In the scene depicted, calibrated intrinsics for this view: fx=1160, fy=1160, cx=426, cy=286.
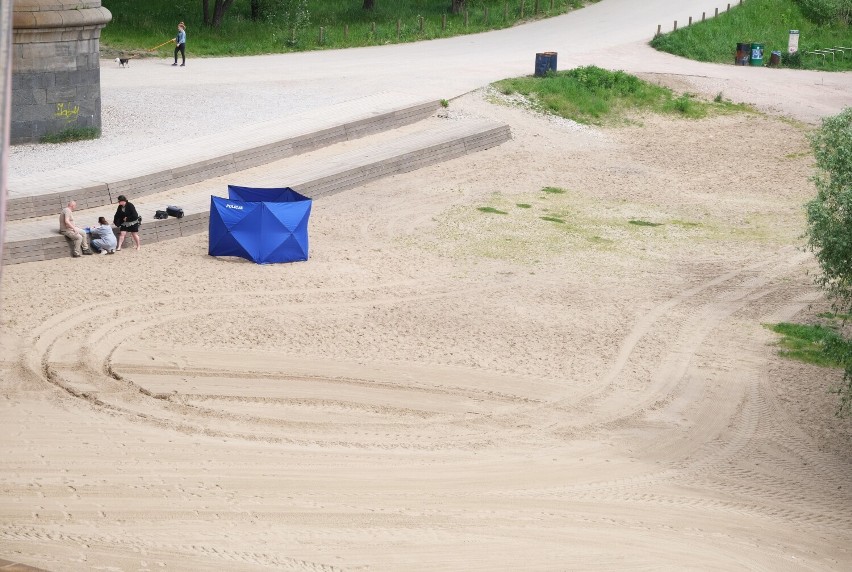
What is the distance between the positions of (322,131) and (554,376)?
43.5 feet

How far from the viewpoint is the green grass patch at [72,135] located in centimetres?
2681

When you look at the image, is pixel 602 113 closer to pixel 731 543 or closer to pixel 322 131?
pixel 322 131

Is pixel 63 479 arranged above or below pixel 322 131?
below

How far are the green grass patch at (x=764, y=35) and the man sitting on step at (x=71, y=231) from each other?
28.9 metres

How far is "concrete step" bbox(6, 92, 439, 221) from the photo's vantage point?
906 inches

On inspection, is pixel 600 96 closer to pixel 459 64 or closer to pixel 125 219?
pixel 459 64

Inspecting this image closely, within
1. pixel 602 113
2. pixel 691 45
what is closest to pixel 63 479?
pixel 602 113

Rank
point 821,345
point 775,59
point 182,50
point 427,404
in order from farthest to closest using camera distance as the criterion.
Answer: point 775,59
point 182,50
point 821,345
point 427,404

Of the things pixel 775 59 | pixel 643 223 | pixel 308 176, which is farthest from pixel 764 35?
pixel 308 176

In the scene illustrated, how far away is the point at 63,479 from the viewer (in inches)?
532

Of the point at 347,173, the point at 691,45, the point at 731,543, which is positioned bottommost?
the point at 731,543

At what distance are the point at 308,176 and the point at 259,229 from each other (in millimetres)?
5097

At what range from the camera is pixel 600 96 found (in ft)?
118

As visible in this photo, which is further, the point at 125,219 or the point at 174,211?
the point at 174,211
